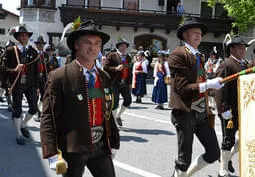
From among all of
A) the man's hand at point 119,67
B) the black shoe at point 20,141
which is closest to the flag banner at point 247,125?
the black shoe at point 20,141

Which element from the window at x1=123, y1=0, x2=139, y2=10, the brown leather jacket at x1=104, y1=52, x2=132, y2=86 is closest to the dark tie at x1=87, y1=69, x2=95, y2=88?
the brown leather jacket at x1=104, y1=52, x2=132, y2=86

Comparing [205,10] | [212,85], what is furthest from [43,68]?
[205,10]

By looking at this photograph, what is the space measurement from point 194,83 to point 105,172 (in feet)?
4.88

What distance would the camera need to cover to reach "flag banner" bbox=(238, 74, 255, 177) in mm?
3275

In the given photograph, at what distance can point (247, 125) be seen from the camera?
3299 mm

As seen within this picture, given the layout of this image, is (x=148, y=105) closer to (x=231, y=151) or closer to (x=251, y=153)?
(x=231, y=151)

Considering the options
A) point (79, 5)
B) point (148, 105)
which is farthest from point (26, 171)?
point (79, 5)

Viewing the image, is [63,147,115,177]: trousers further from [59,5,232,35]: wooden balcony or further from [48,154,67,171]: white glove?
[59,5,232,35]: wooden balcony

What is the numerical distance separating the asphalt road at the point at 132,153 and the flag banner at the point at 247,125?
7.54 ft

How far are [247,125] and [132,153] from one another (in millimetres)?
3711

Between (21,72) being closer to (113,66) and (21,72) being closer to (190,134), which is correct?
(113,66)

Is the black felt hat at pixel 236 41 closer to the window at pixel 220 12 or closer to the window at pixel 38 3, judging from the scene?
the window at pixel 38 3

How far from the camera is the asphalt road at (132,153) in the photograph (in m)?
5.72

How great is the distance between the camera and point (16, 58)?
23.6 feet
